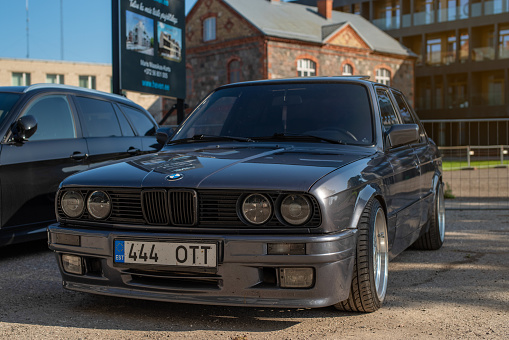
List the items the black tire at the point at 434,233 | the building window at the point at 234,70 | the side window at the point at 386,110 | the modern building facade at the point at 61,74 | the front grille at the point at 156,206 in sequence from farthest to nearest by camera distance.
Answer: the modern building facade at the point at 61,74 < the building window at the point at 234,70 < the black tire at the point at 434,233 < the side window at the point at 386,110 < the front grille at the point at 156,206

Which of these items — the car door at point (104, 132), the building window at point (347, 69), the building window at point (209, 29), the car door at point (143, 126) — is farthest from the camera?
the building window at point (347, 69)

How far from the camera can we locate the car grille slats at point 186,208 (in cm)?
355

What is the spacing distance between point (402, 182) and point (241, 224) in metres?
1.93

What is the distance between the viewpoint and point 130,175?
3.87 m

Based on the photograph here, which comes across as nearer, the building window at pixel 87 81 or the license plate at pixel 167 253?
the license plate at pixel 167 253

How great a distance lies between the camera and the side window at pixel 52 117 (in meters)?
6.40

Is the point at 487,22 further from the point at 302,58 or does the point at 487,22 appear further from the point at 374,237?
the point at 374,237

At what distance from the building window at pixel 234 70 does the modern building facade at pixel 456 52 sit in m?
15.3

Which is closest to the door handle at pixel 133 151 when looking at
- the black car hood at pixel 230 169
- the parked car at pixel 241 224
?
the parked car at pixel 241 224

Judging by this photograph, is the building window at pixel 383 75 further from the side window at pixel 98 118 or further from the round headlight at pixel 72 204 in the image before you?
the round headlight at pixel 72 204

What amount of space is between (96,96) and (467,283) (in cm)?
444

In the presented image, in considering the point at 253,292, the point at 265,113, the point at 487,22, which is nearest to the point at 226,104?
the point at 265,113

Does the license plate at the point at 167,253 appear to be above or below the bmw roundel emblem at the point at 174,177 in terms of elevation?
below

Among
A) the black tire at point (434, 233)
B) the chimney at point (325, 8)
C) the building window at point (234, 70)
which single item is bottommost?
the black tire at point (434, 233)
